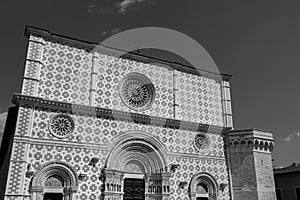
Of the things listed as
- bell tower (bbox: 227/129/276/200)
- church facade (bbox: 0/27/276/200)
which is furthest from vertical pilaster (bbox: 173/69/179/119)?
bell tower (bbox: 227/129/276/200)

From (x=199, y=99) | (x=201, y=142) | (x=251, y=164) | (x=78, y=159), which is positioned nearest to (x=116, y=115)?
(x=78, y=159)

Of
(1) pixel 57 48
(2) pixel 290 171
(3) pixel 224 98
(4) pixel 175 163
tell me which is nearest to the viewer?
(1) pixel 57 48

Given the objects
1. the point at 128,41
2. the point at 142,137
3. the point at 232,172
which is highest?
the point at 128,41

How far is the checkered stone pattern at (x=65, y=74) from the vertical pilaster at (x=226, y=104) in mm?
9759

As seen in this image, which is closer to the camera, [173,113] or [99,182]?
[99,182]

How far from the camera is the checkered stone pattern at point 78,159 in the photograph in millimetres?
14594

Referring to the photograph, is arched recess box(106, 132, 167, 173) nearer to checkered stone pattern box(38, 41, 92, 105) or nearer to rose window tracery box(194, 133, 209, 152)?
rose window tracery box(194, 133, 209, 152)

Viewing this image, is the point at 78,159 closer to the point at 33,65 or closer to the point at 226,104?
the point at 33,65

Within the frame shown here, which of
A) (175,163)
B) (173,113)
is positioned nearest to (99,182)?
(175,163)

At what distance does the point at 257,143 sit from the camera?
63.7ft

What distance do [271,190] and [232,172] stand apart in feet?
8.27

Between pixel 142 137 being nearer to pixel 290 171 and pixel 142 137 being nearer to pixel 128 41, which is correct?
pixel 128 41

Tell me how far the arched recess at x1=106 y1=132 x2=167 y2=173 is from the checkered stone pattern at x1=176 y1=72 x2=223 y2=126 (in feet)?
9.04

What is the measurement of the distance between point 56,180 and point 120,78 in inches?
266
